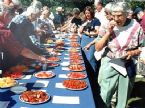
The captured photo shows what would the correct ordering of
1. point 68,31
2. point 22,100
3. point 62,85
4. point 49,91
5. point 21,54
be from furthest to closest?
point 68,31 → point 21,54 → point 62,85 → point 49,91 → point 22,100

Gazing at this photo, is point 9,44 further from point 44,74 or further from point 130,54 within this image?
point 130,54

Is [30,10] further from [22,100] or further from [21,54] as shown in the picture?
[22,100]

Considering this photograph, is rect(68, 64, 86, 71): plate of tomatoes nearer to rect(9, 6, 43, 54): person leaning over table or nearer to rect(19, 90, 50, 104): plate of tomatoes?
rect(9, 6, 43, 54): person leaning over table

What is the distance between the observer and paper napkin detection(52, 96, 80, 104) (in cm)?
273

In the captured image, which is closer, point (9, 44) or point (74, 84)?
point (74, 84)

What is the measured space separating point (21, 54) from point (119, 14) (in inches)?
60.2

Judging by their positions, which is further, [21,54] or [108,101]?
[21,54]

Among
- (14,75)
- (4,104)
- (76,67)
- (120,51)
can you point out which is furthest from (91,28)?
(4,104)

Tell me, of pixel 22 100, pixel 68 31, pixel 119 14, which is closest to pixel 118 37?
pixel 119 14

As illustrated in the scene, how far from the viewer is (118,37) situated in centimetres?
337

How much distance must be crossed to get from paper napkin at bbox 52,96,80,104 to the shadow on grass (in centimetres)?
249

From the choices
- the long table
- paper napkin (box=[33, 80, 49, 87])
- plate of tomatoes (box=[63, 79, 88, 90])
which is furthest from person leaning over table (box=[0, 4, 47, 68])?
plate of tomatoes (box=[63, 79, 88, 90])

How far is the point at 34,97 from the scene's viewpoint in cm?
269

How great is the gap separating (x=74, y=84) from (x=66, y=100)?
41 centimetres
